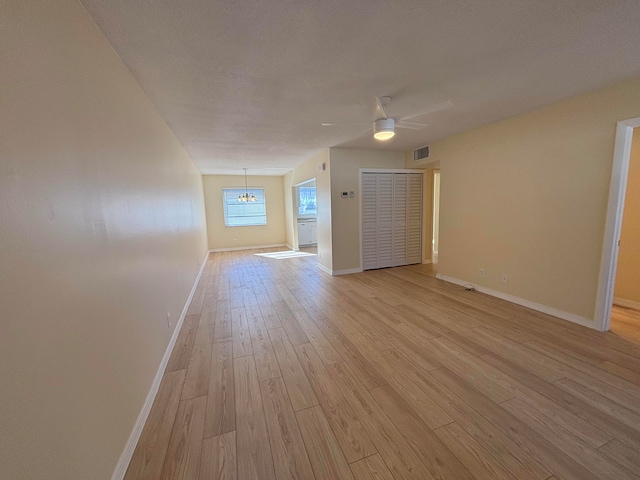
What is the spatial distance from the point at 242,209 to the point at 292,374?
6914 millimetres

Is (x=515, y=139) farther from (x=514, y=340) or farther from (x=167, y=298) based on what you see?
(x=167, y=298)

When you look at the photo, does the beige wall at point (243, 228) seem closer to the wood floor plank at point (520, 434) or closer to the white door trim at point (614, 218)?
the wood floor plank at point (520, 434)

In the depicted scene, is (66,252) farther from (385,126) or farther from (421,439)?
(385,126)

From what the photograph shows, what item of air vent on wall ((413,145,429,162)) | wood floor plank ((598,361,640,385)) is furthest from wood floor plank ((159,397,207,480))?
air vent on wall ((413,145,429,162))

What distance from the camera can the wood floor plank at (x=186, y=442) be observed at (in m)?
1.34

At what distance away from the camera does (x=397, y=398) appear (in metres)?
1.80

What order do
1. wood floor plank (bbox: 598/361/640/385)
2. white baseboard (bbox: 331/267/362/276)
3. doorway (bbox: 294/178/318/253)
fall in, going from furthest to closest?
doorway (bbox: 294/178/318/253), white baseboard (bbox: 331/267/362/276), wood floor plank (bbox: 598/361/640/385)

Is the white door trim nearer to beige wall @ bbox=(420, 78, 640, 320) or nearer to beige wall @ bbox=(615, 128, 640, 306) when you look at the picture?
beige wall @ bbox=(420, 78, 640, 320)

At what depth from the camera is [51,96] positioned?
3.32ft

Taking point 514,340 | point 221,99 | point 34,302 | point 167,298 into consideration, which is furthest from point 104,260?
point 514,340

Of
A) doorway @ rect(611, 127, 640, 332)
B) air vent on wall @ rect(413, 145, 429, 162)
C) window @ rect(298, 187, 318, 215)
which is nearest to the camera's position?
doorway @ rect(611, 127, 640, 332)

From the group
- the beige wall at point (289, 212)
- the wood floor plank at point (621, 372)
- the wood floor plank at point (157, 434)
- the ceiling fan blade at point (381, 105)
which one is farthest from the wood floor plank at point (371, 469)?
the beige wall at point (289, 212)

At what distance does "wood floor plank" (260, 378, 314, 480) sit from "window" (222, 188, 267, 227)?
6.88 meters

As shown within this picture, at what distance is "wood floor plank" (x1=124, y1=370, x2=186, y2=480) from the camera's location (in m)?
1.35
